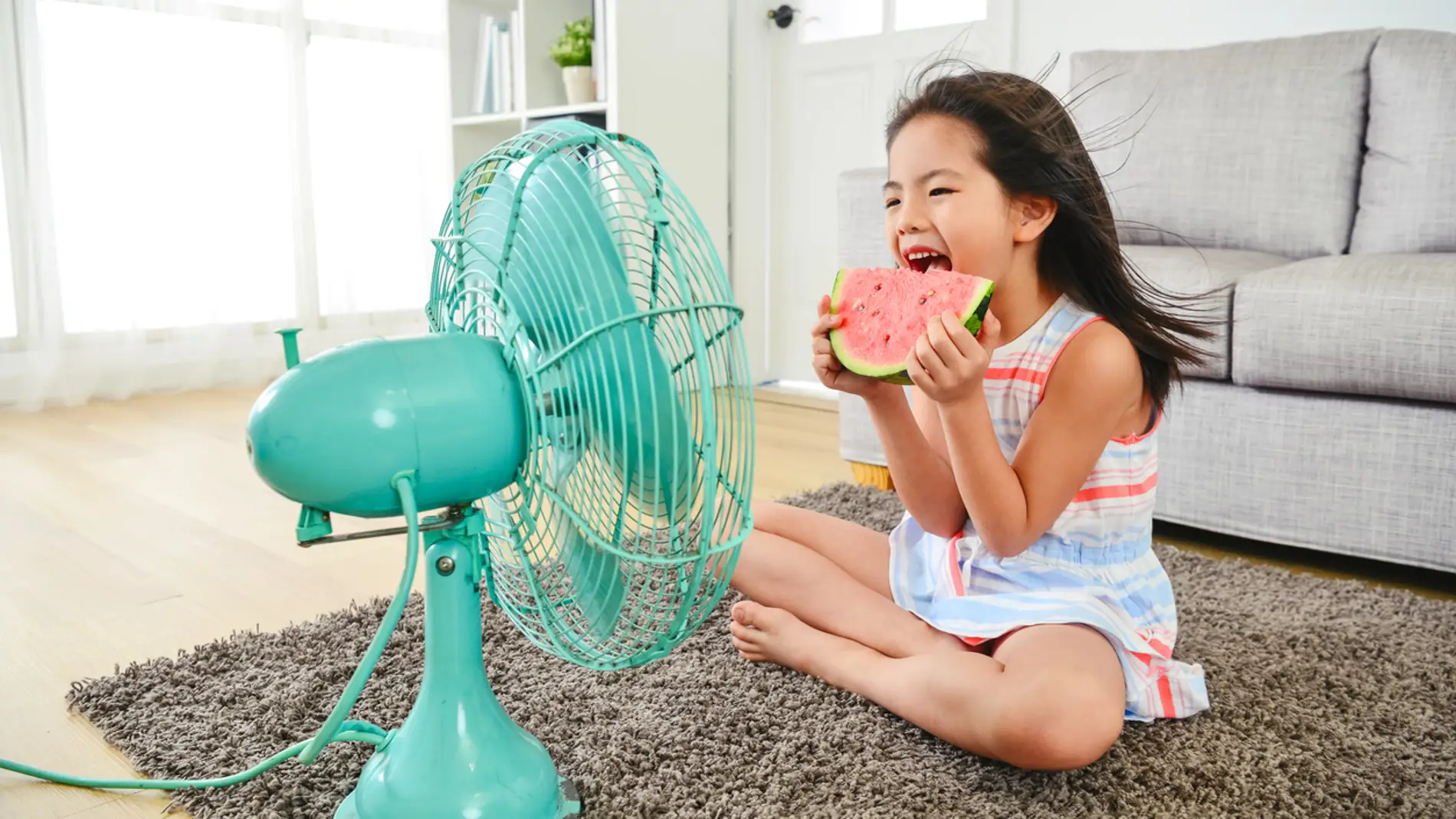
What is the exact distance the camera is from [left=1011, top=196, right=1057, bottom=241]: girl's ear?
1.32 metres

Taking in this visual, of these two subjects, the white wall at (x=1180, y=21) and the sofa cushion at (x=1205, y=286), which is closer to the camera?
the sofa cushion at (x=1205, y=286)

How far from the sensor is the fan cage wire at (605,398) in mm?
845

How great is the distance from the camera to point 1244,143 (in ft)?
8.32

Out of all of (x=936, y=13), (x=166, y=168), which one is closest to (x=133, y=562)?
(x=166, y=168)

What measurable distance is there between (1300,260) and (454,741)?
1955 millimetres

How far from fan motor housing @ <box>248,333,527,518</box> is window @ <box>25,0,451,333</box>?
9.99ft

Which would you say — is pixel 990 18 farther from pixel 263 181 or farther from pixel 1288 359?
pixel 263 181

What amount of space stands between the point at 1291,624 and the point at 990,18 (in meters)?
2.29

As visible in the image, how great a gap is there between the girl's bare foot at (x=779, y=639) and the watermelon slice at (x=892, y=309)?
41 centimetres

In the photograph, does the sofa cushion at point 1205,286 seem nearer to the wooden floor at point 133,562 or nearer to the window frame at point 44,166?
the wooden floor at point 133,562

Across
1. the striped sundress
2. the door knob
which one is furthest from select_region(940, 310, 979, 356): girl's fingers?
the door knob

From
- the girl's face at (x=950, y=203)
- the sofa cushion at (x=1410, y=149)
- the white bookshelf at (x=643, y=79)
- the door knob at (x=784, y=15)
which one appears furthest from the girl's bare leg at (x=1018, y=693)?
the door knob at (x=784, y=15)

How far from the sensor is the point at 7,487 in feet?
8.10

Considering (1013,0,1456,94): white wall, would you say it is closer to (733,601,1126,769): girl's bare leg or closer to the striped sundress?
the striped sundress
